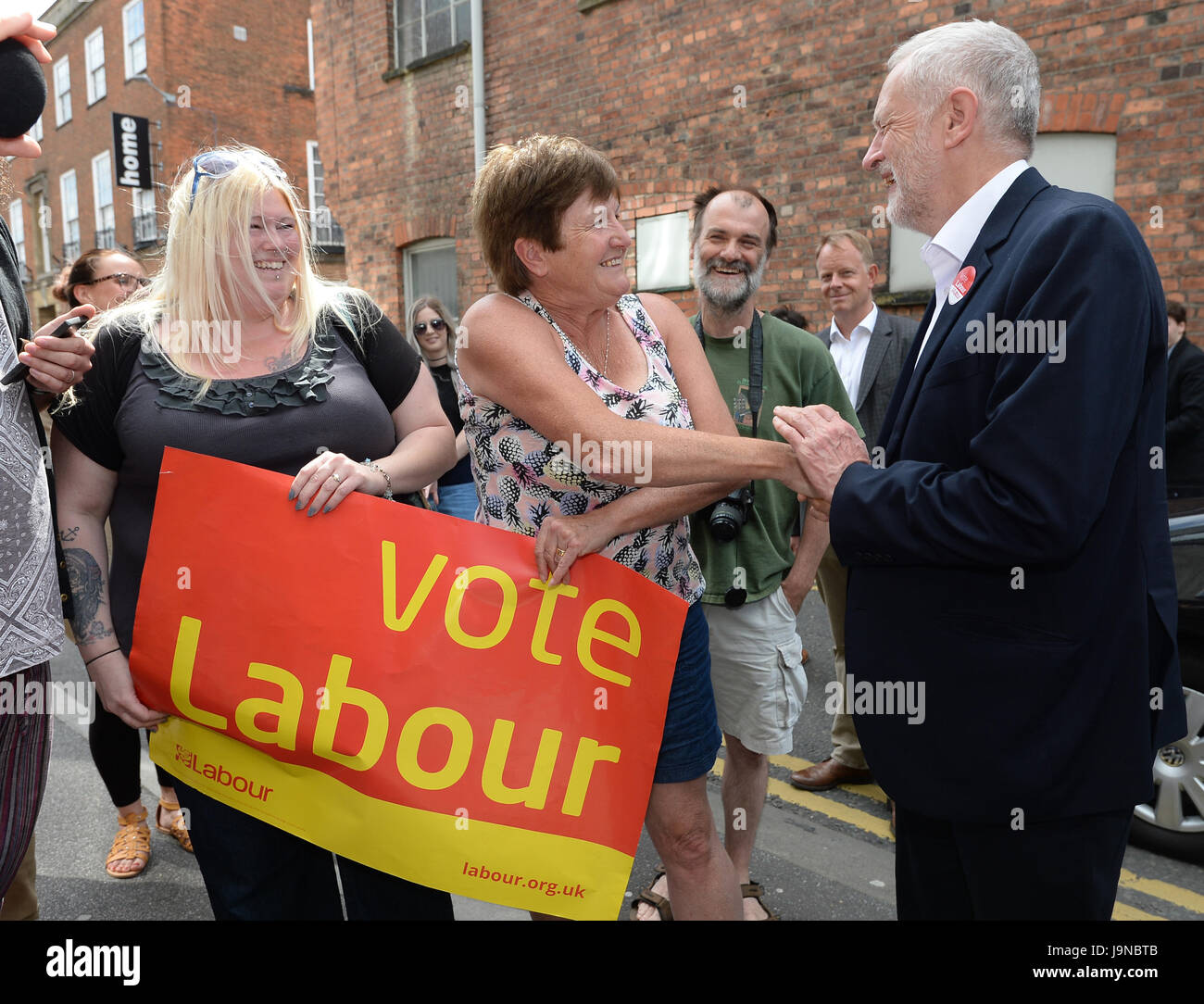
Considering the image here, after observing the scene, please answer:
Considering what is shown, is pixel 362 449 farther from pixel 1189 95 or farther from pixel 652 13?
pixel 652 13

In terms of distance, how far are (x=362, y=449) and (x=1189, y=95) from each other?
659cm

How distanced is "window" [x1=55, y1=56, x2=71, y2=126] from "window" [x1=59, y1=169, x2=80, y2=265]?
1.53 metres

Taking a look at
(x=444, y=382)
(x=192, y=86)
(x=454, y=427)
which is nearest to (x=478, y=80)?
(x=444, y=382)

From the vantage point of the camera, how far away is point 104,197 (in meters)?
22.7

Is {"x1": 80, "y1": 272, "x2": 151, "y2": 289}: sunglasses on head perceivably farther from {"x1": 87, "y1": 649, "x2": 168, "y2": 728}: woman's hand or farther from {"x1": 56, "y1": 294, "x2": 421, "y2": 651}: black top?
{"x1": 87, "y1": 649, "x2": 168, "y2": 728}: woman's hand

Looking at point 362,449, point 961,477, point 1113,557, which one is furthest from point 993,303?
point 362,449

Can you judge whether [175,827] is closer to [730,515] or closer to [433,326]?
[730,515]

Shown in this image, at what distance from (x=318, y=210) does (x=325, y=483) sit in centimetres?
1898

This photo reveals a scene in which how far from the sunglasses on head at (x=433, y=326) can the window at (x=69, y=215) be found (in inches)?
885

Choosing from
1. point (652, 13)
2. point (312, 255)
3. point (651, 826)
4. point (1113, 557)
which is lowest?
point (651, 826)

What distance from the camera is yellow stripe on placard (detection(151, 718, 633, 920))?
1.86 m

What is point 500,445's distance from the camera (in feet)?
6.65

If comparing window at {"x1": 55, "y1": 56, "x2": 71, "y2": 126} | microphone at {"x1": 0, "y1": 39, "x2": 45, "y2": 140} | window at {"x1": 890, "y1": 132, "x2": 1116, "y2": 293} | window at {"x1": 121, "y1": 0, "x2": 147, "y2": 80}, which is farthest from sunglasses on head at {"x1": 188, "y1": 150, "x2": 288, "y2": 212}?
window at {"x1": 55, "y1": 56, "x2": 71, "y2": 126}
